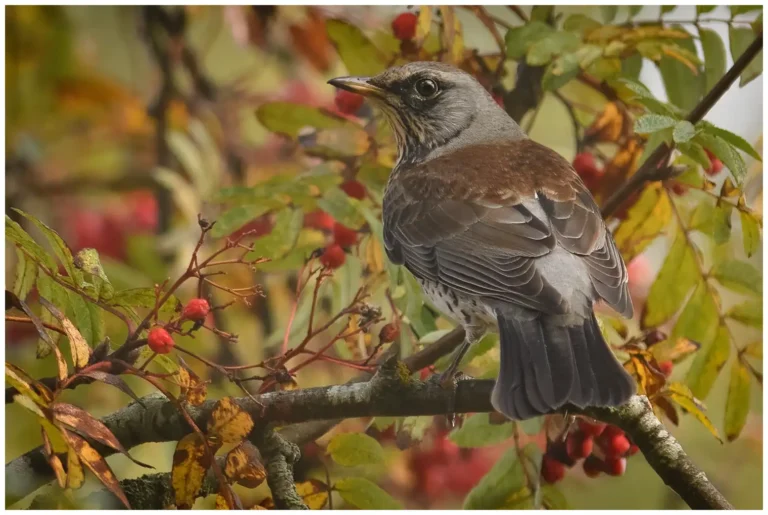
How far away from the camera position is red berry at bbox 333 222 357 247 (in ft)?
5.07

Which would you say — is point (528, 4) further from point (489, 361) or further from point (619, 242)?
point (489, 361)

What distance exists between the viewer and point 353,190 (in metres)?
1.60

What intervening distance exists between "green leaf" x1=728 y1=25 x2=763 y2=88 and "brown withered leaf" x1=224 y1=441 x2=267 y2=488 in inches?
38.0

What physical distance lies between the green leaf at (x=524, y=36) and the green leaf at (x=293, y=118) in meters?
0.31

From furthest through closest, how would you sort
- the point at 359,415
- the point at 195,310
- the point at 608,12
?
the point at 608,12 → the point at 359,415 → the point at 195,310

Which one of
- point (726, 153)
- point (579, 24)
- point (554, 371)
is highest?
point (579, 24)

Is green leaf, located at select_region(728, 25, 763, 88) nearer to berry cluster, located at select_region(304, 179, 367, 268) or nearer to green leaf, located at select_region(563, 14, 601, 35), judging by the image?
green leaf, located at select_region(563, 14, 601, 35)

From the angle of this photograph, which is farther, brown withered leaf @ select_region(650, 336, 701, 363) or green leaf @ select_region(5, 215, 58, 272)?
brown withered leaf @ select_region(650, 336, 701, 363)

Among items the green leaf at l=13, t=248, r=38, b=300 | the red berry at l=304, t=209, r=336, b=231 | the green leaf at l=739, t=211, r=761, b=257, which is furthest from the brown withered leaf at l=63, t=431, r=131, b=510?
the green leaf at l=739, t=211, r=761, b=257

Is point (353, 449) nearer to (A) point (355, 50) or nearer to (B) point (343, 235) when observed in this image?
(B) point (343, 235)

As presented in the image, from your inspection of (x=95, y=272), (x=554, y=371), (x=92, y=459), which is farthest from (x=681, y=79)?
(x=92, y=459)

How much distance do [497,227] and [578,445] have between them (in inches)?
15.5

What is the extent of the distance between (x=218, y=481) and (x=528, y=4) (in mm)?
968

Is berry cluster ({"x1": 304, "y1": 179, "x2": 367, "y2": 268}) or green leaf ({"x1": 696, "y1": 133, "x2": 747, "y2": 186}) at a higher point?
green leaf ({"x1": 696, "y1": 133, "x2": 747, "y2": 186})
